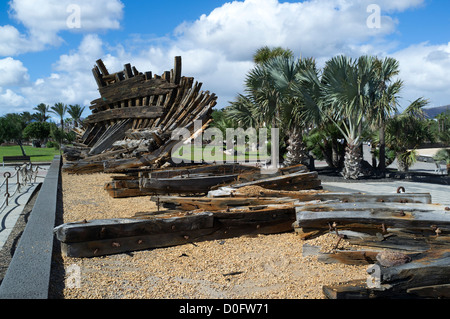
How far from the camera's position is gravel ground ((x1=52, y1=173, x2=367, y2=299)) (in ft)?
9.77

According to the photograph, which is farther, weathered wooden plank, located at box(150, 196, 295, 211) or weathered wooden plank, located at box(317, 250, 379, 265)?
weathered wooden plank, located at box(150, 196, 295, 211)

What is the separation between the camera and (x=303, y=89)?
1346 centimetres

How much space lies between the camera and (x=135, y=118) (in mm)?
10812

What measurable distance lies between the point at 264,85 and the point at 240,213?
11.7m

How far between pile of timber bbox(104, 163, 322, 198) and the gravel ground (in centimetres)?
212

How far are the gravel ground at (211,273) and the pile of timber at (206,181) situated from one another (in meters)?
2.12

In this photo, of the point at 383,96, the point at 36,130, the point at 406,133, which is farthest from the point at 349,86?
the point at 36,130

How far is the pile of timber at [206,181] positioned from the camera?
655 cm

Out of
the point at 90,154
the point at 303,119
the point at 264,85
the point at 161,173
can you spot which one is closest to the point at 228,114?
the point at 264,85

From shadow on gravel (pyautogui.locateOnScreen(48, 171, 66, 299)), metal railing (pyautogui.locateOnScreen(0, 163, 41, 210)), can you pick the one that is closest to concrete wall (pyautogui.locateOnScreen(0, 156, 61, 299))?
shadow on gravel (pyautogui.locateOnScreen(48, 171, 66, 299))

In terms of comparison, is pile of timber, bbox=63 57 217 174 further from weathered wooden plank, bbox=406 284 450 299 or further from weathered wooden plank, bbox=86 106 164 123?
weathered wooden plank, bbox=406 284 450 299

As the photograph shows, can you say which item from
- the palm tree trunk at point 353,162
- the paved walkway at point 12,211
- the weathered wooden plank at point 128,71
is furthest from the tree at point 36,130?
the palm tree trunk at point 353,162

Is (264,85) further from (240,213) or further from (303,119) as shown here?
(240,213)
